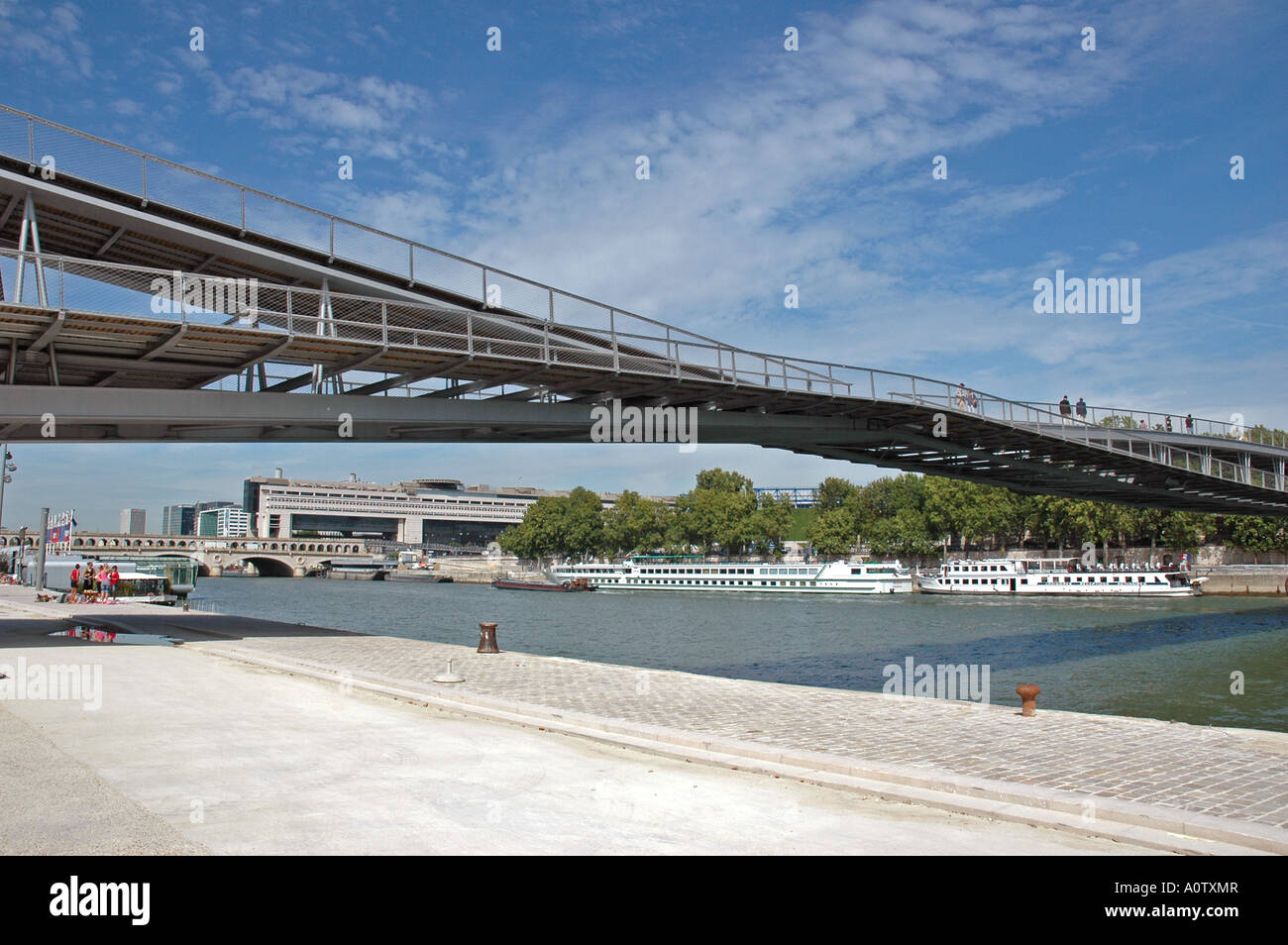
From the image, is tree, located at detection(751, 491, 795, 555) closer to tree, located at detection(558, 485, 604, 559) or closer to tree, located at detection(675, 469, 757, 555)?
tree, located at detection(675, 469, 757, 555)

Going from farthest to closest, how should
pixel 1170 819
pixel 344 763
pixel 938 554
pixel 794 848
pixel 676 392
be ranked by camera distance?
pixel 938 554 < pixel 676 392 < pixel 344 763 < pixel 1170 819 < pixel 794 848

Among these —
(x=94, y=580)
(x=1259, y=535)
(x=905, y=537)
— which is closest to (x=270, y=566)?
(x=905, y=537)

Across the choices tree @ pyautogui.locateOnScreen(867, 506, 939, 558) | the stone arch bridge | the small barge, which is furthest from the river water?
the stone arch bridge

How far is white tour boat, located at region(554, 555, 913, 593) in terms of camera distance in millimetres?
92062

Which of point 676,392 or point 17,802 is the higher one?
point 676,392

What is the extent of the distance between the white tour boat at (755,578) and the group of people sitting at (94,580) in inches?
2452

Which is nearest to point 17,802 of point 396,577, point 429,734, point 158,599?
point 429,734

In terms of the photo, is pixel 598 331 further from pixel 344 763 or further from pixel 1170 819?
pixel 1170 819

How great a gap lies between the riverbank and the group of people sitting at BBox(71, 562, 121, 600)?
26095mm

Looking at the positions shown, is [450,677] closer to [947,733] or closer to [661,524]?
[947,733]

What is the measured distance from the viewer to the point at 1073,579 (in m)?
84.1

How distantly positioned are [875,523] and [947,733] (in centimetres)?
11415

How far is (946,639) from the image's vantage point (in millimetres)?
42750
